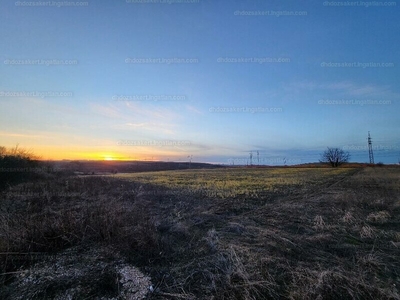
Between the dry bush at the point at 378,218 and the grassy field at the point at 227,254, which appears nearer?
the grassy field at the point at 227,254

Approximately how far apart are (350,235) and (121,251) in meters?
6.01

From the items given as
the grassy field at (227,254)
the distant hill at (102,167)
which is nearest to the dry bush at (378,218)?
the grassy field at (227,254)

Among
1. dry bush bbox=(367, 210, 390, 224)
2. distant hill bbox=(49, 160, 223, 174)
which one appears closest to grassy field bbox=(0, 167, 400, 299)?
dry bush bbox=(367, 210, 390, 224)

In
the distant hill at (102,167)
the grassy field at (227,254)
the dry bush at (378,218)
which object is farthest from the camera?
the distant hill at (102,167)

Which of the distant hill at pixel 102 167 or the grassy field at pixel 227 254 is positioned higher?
the distant hill at pixel 102 167

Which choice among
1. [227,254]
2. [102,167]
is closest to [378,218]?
[227,254]

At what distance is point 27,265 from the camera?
4449 millimetres

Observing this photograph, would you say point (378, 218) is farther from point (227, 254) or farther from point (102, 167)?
point (102, 167)

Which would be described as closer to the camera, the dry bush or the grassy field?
the grassy field

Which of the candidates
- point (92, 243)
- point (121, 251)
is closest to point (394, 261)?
point (121, 251)

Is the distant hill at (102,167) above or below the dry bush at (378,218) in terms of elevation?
above

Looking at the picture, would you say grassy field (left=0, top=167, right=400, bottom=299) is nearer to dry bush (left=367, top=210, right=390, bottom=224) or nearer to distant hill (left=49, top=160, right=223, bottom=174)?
dry bush (left=367, top=210, right=390, bottom=224)

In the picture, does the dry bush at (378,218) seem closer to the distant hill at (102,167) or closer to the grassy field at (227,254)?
the grassy field at (227,254)

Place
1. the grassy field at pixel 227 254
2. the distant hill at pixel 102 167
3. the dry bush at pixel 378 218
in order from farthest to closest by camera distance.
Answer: the distant hill at pixel 102 167 < the dry bush at pixel 378 218 < the grassy field at pixel 227 254
